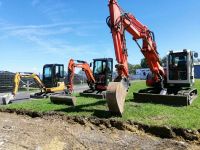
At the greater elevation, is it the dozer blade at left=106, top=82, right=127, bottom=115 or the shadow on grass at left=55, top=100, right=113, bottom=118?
the dozer blade at left=106, top=82, right=127, bottom=115

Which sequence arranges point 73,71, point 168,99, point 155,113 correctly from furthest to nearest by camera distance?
point 73,71
point 168,99
point 155,113

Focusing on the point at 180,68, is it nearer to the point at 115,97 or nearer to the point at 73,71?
the point at 115,97

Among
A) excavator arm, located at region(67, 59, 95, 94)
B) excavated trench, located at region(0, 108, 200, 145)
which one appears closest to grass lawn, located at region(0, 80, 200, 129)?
excavated trench, located at region(0, 108, 200, 145)

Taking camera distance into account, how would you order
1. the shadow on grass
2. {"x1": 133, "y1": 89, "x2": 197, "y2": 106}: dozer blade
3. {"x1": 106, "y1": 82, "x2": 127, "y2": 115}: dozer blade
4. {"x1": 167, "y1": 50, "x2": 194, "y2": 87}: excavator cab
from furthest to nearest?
{"x1": 167, "y1": 50, "x2": 194, "y2": 87}: excavator cab → {"x1": 133, "y1": 89, "x2": 197, "y2": 106}: dozer blade → the shadow on grass → {"x1": 106, "y1": 82, "x2": 127, "y2": 115}: dozer blade

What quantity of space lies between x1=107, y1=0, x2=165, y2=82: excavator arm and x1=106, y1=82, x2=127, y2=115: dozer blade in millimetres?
822

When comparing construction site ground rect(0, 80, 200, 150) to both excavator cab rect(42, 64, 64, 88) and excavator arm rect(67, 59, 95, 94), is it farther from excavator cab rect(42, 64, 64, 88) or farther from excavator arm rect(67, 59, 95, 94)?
excavator cab rect(42, 64, 64, 88)

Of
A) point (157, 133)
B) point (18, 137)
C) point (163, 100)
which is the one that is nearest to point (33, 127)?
point (18, 137)

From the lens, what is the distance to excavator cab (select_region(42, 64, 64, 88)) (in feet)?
71.5

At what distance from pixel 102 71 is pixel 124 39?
24.9 ft

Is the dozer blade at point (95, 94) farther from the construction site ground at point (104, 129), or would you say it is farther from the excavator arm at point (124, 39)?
the construction site ground at point (104, 129)

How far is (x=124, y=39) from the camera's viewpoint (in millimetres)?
12555

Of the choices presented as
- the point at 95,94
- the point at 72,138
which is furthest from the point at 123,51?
the point at 95,94

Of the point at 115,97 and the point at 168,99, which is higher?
the point at 115,97

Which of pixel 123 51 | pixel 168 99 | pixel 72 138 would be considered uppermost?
pixel 123 51
